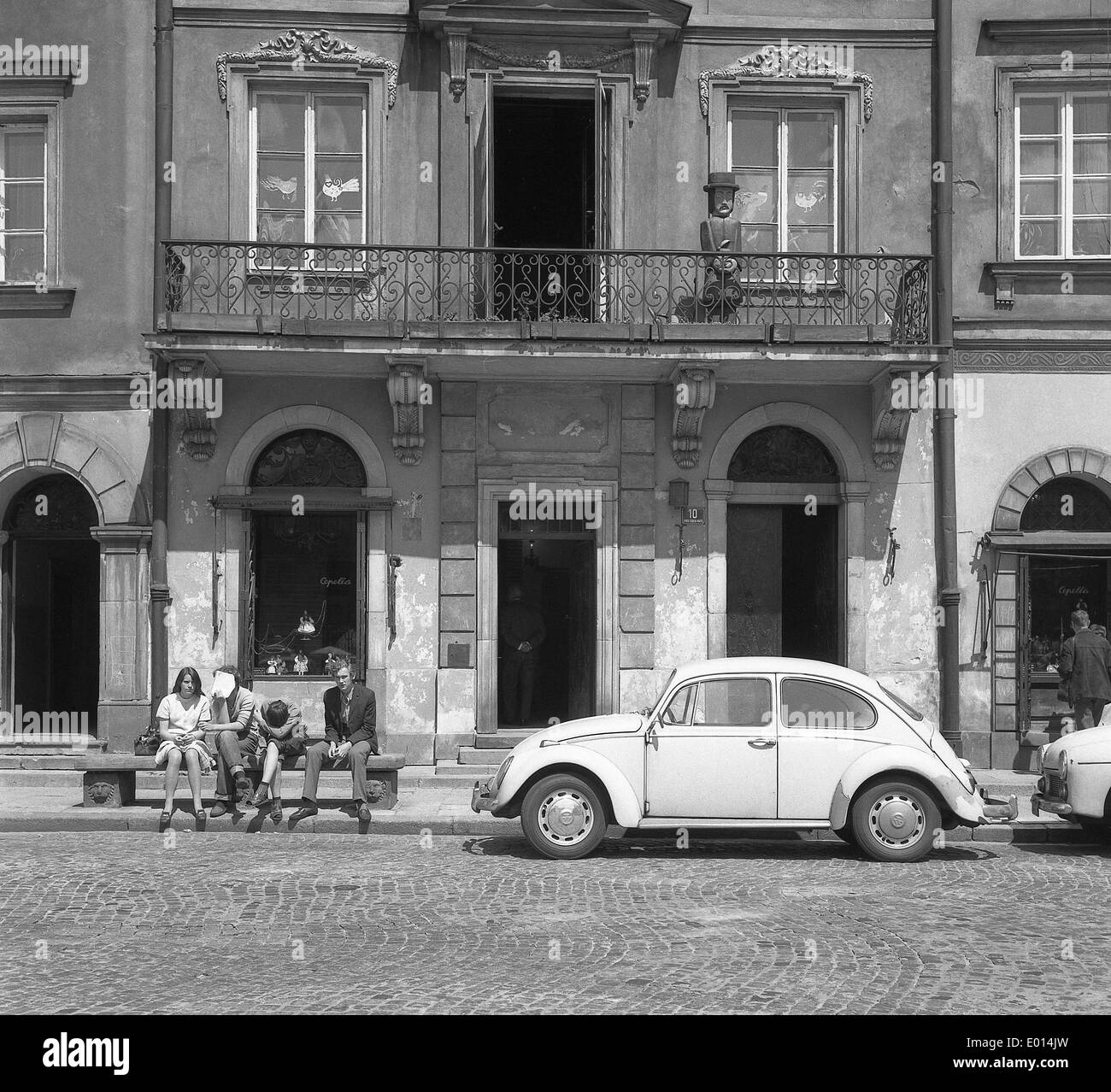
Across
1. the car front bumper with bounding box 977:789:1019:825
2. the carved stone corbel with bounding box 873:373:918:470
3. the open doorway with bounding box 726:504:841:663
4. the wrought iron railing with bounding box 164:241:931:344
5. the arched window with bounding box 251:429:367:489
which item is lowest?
the car front bumper with bounding box 977:789:1019:825

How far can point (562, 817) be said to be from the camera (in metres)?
11.6

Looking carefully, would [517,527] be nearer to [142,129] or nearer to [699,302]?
[699,302]

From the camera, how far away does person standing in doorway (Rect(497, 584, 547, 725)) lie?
1738cm

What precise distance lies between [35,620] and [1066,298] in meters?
13.0

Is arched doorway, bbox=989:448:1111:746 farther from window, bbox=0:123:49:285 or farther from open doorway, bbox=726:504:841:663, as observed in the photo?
window, bbox=0:123:49:285

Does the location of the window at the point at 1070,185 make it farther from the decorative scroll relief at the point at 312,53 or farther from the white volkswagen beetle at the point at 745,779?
the white volkswagen beetle at the point at 745,779

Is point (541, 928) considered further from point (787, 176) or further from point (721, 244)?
point (787, 176)

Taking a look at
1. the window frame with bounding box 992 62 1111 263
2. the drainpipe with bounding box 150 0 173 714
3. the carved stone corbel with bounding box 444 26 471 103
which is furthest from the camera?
the window frame with bounding box 992 62 1111 263

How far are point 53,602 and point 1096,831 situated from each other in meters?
12.1

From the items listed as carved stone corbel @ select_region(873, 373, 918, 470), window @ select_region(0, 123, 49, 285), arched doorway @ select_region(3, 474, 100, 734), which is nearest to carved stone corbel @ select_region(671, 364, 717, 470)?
carved stone corbel @ select_region(873, 373, 918, 470)

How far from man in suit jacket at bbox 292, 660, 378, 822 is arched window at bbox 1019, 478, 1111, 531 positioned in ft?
27.7

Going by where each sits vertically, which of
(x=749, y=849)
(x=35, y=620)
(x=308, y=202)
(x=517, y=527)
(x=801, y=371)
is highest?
(x=308, y=202)

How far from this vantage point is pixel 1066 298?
56.1 ft
